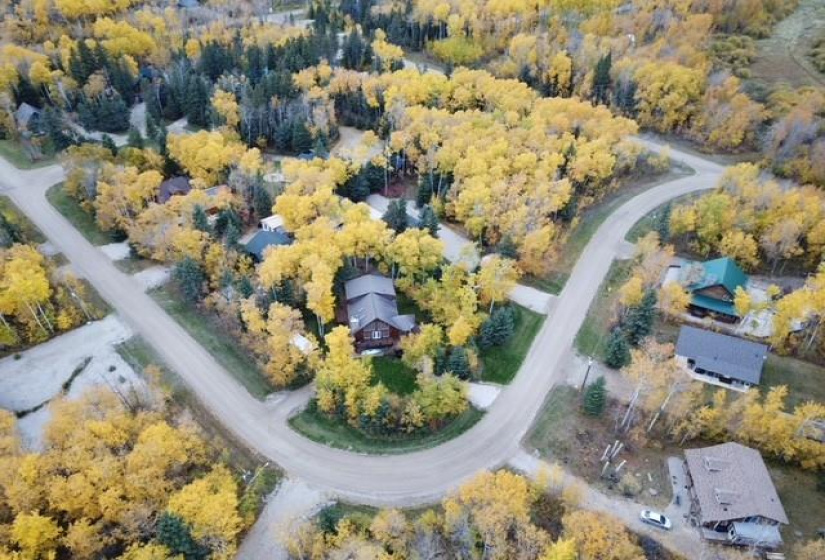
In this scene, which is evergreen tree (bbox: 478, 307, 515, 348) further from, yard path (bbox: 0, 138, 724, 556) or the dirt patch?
the dirt patch

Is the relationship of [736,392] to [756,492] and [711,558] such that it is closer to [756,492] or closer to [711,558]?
[756,492]

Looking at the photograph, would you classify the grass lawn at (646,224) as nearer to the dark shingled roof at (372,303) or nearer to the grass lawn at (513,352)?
the grass lawn at (513,352)

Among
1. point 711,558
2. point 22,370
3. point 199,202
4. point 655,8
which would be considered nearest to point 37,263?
point 22,370

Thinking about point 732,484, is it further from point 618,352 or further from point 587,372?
point 618,352

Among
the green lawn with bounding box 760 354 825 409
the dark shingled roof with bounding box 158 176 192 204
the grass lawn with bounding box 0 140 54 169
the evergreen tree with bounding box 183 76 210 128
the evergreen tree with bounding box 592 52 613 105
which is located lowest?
the green lawn with bounding box 760 354 825 409

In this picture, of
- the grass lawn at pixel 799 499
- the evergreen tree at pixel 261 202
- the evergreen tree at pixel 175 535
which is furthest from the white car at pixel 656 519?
the evergreen tree at pixel 261 202

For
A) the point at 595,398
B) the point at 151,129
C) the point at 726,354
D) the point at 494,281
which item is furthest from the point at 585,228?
the point at 151,129

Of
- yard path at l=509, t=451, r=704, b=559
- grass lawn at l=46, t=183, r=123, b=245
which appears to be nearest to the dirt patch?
yard path at l=509, t=451, r=704, b=559
